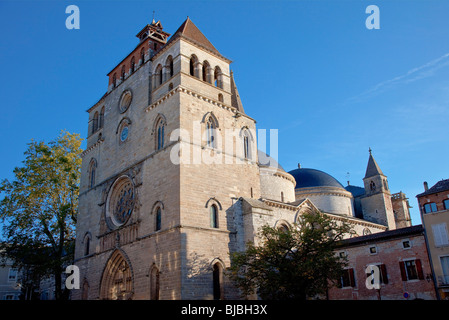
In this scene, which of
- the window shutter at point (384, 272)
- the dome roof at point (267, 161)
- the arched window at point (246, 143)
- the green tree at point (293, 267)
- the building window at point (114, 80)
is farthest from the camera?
the dome roof at point (267, 161)

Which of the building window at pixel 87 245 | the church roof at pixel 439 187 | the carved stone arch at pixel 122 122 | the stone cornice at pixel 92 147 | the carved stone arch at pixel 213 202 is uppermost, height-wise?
the carved stone arch at pixel 122 122

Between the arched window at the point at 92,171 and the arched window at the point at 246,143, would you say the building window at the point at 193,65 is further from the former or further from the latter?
the arched window at the point at 92,171

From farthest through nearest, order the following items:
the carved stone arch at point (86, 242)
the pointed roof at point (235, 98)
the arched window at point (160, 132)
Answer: the pointed roof at point (235, 98) → the carved stone arch at point (86, 242) → the arched window at point (160, 132)

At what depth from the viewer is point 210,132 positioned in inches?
946

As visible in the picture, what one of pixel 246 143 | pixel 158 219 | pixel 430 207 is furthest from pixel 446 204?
pixel 158 219

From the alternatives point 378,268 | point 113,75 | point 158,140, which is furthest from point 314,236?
point 113,75

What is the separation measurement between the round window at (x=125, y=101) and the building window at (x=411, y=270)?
20.5 meters

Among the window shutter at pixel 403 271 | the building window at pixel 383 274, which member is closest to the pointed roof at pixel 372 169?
the building window at pixel 383 274

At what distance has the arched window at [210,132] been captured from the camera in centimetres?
2369

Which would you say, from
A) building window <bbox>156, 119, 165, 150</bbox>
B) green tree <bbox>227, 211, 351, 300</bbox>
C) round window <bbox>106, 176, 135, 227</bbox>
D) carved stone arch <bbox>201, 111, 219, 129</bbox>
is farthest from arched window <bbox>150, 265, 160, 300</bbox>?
carved stone arch <bbox>201, 111, 219, 129</bbox>

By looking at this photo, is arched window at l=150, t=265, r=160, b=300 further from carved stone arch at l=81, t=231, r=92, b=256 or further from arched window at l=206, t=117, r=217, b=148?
carved stone arch at l=81, t=231, r=92, b=256

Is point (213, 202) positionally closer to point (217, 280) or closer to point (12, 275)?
point (217, 280)

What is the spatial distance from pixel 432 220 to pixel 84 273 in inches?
871

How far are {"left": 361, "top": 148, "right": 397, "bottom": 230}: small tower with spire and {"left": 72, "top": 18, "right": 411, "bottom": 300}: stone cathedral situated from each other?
14679mm
